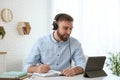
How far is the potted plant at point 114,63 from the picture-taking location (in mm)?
3600

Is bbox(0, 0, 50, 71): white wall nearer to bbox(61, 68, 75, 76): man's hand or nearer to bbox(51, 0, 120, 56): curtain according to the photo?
bbox(51, 0, 120, 56): curtain

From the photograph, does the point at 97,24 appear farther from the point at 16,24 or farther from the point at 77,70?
the point at 77,70

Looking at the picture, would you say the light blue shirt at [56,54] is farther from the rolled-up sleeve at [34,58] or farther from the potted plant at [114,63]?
the potted plant at [114,63]

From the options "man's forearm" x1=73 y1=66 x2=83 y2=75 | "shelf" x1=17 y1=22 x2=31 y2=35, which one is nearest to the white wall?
"shelf" x1=17 y1=22 x2=31 y2=35

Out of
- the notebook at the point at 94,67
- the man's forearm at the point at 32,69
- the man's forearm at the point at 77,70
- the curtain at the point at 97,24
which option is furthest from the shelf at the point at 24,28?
the notebook at the point at 94,67

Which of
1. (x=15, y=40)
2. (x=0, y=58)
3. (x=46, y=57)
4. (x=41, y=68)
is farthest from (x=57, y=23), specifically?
(x=15, y=40)

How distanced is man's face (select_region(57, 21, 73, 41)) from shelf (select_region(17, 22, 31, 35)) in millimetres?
1256

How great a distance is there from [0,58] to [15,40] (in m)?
0.53

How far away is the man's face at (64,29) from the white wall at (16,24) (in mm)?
1120

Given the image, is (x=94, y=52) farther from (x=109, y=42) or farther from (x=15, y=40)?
(x=15, y=40)

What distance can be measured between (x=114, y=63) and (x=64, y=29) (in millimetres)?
1525

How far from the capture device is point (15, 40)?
352 centimetres

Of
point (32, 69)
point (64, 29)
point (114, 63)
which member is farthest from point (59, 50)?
point (114, 63)

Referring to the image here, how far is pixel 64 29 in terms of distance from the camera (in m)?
2.44
